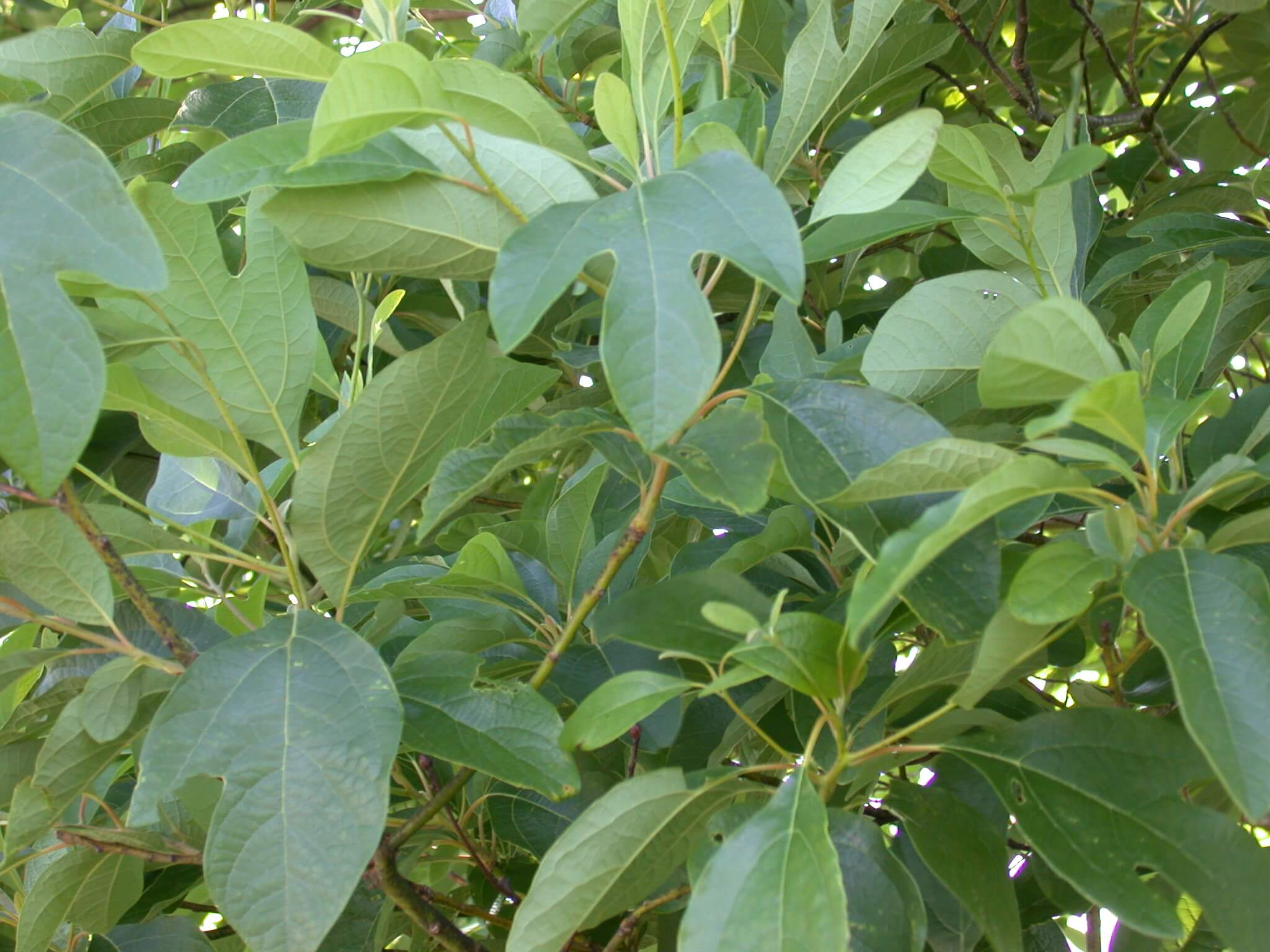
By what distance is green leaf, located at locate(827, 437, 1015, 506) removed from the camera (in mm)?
627

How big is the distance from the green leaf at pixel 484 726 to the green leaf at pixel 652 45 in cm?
42

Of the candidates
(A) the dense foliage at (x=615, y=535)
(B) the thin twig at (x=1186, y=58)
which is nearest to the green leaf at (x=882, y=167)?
(A) the dense foliage at (x=615, y=535)

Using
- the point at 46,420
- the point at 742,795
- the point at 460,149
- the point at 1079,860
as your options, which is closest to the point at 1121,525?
the point at 1079,860

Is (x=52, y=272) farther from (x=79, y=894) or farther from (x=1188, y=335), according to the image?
(x=1188, y=335)

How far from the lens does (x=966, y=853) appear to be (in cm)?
80

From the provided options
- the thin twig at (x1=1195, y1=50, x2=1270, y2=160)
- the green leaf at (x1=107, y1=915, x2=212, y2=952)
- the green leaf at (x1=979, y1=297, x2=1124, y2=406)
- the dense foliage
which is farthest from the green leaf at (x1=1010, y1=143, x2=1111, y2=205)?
the thin twig at (x1=1195, y1=50, x2=1270, y2=160)

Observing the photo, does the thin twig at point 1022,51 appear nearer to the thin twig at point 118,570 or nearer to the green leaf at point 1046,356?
the green leaf at point 1046,356

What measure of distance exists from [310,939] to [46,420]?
0.34 metres

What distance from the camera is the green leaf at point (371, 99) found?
626 millimetres

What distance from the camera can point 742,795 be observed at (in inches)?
34.7

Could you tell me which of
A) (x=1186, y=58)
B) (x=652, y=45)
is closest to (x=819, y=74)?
(x=652, y=45)

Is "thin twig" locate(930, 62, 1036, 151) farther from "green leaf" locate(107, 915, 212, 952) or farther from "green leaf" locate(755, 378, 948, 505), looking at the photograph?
"green leaf" locate(107, 915, 212, 952)

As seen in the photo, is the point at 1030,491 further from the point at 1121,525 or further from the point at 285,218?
the point at 285,218

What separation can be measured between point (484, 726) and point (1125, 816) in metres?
0.43
